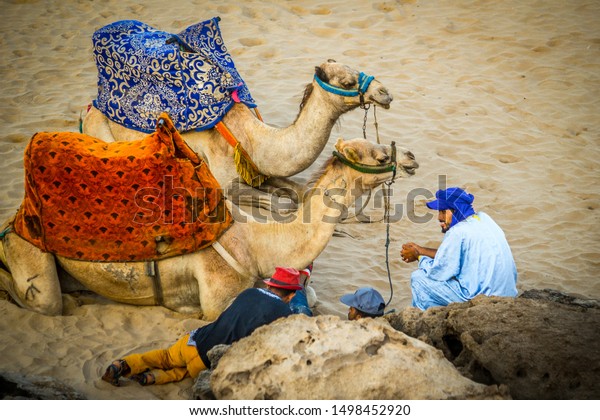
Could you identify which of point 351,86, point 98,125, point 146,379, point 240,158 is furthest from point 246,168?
point 146,379

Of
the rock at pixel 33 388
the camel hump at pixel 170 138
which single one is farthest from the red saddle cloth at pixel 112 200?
the rock at pixel 33 388

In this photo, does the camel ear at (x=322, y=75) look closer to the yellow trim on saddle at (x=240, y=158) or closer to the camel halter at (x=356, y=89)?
the camel halter at (x=356, y=89)

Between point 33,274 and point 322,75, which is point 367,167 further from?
point 33,274

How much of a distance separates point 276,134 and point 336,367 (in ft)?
12.9

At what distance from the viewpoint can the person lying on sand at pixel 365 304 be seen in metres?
5.38

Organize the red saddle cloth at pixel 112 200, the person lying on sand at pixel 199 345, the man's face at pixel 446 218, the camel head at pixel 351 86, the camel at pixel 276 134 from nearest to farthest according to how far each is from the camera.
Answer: the person lying on sand at pixel 199 345, the red saddle cloth at pixel 112 200, the man's face at pixel 446 218, the camel head at pixel 351 86, the camel at pixel 276 134

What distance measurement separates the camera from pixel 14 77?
33.7ft

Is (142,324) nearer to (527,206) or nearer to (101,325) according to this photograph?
(101,325)

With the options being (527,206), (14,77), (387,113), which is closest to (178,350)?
(527,206)

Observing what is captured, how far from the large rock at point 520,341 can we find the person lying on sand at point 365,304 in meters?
0.53

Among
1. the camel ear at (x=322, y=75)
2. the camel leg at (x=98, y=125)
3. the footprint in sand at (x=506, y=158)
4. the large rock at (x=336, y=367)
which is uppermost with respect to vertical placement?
the camel ear at (x=322, y=75)

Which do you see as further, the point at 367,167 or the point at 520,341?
the point at 367,167

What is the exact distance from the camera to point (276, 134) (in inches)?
291
